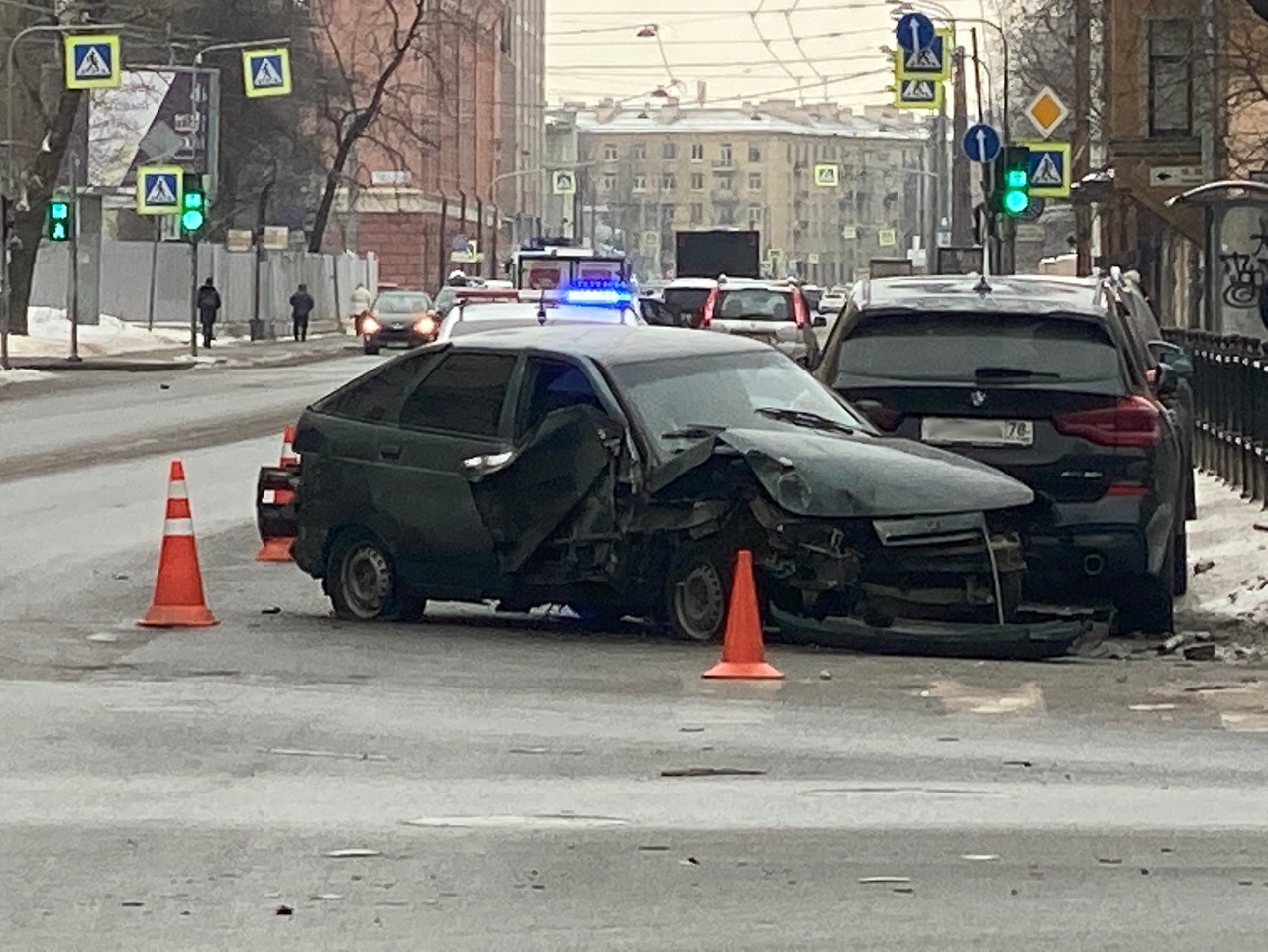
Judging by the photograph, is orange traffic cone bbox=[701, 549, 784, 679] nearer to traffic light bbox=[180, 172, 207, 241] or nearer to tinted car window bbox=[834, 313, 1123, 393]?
tinted car window bbox=[834, 313, 1123, 393]

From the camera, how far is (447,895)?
687cm

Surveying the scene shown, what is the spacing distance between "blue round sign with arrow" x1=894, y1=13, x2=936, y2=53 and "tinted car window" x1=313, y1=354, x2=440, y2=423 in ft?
105

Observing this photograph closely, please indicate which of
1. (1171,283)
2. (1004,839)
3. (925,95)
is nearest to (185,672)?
(1004,839)

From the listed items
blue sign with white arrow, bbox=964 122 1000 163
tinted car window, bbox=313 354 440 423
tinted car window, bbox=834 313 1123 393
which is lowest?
tinted car window, bbox=313 354 440 423

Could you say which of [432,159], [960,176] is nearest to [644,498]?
[960,176]

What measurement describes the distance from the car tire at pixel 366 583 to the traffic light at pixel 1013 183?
66.4ft

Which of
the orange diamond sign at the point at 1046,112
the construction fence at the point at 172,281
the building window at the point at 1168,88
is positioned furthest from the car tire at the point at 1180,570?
the construction fence at the point at 172,281

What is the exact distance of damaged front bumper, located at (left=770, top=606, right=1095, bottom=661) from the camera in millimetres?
12203

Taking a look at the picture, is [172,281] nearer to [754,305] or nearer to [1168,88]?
[1168,88]

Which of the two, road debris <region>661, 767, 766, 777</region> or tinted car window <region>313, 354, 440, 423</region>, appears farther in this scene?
tinted car window <region>313, 354, 440, 423</region>

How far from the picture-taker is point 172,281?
7694 centimetres

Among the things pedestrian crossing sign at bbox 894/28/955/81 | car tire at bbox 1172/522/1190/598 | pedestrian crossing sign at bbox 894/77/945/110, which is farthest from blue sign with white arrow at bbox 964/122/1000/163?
car tire at bbox 1172/522/1190/598

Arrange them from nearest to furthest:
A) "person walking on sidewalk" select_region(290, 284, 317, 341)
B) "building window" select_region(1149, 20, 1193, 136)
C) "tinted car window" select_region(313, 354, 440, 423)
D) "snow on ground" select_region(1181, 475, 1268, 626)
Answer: "tinted car window" select_region(313, 354, 440, 423) < "snow on ground" select_region(1181, 475, 1268, 626) < "building window" select_region(1149, 20, 1193, 136) < "person walking on sidewalk" select_region(290, 284, 317, 341)

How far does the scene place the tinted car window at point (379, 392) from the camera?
1383cm
